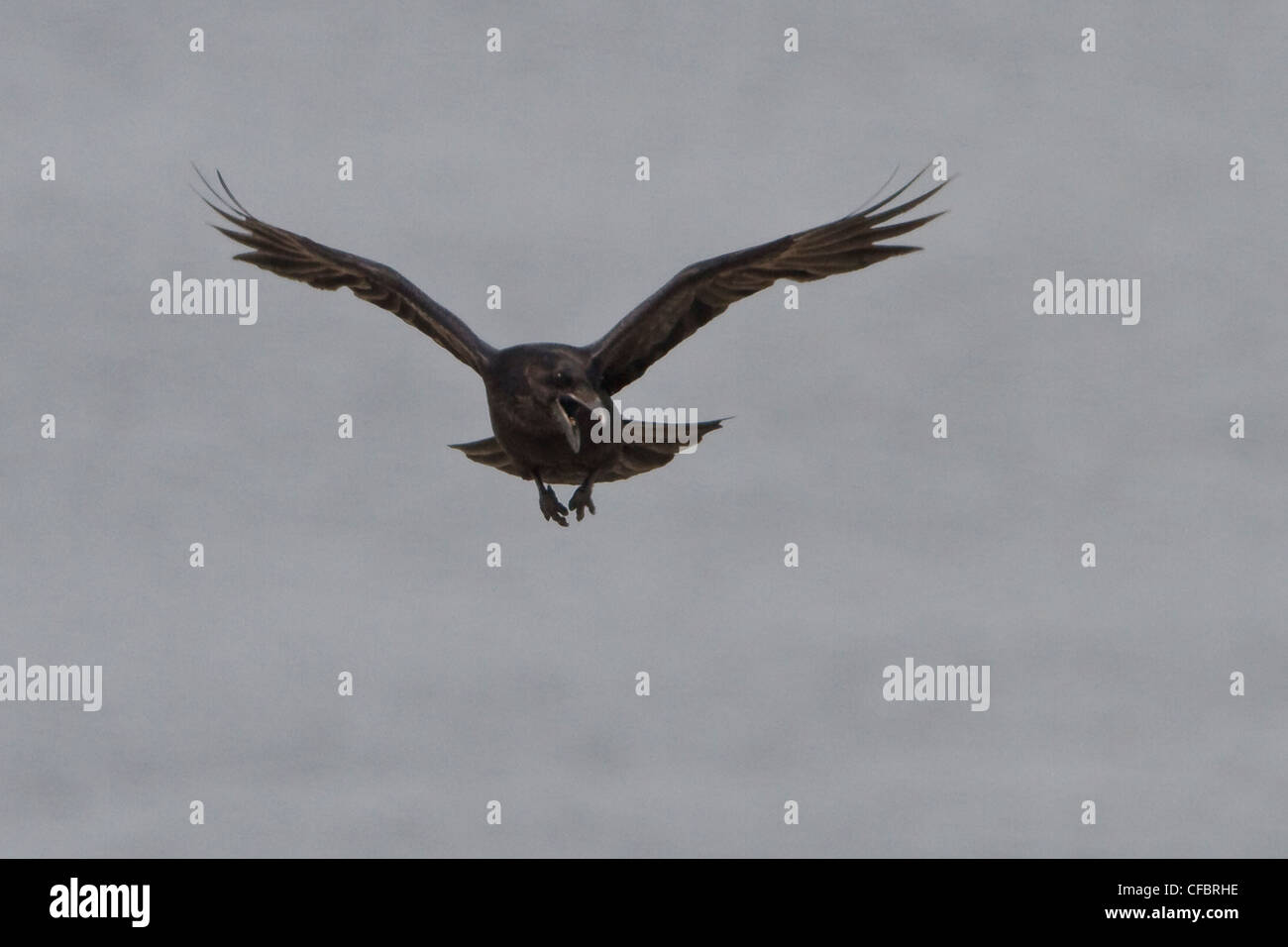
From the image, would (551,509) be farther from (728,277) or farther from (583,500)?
(728,277)

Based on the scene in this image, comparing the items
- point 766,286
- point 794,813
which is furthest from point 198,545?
point 766,286

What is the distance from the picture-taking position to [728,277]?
3488 cm

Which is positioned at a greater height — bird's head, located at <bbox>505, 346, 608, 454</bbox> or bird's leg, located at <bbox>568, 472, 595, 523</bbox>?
bird's head, located at <bbox>505, 346, 608, 454</bbox>

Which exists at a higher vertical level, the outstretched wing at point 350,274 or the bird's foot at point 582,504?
the outstretched wing at point 350,274

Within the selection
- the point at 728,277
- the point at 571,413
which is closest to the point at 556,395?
the point at 571,413

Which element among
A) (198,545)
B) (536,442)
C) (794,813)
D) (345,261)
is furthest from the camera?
(198,545)

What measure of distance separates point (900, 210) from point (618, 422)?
406 centimetres

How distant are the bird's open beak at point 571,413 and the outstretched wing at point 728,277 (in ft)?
3.35

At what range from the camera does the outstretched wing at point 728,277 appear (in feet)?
113

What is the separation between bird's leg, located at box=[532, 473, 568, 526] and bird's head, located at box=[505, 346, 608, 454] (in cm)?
82

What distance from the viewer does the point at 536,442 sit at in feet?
111

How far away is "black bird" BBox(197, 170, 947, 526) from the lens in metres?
33.7
